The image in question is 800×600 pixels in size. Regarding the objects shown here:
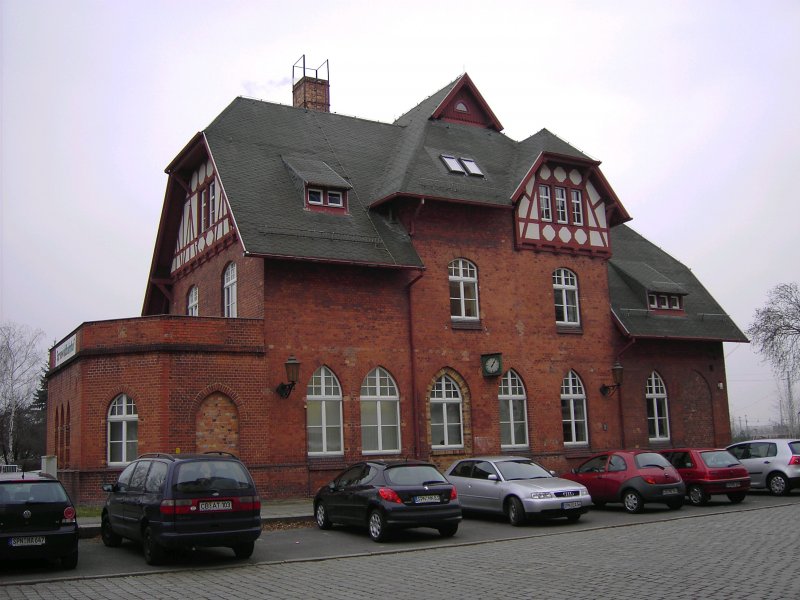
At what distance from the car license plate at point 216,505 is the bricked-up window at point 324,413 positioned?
392 inches

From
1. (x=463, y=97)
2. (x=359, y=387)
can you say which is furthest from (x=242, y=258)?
(x=463, y=97)

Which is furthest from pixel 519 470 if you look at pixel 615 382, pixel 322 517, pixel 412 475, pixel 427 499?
pixel 615 382

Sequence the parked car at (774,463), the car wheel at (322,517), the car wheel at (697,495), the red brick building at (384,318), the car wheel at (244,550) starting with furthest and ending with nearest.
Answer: the parked car at (774,463) < the red brick building at (384,318) < the car wheel at (697,495) < the car wheel at (322,517) < the car wheel at (244,550)

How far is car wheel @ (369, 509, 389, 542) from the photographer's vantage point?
14.6 metres

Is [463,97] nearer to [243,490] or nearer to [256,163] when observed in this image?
[256,163]

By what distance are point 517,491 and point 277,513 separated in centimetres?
537

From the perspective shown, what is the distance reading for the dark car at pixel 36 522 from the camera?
11.6 metres

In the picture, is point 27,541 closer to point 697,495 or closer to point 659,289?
point 697,495

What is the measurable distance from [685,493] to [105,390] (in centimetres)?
1412

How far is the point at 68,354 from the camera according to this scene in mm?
22828

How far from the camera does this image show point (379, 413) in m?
23.8

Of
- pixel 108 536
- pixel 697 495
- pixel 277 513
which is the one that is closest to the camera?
pixel 108 536

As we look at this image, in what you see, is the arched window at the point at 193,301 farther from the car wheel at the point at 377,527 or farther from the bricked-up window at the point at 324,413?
the car wheel at the point at 377,527

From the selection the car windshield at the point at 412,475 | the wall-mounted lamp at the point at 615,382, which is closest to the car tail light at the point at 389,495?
the car windshield at the point at 412,475
